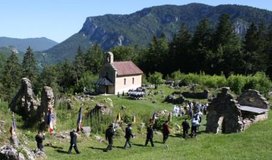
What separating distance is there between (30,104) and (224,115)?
17.7 meters

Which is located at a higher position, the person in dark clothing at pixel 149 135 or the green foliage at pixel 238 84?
the green foliage at pixel 238 84

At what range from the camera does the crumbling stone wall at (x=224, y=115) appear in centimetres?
4300

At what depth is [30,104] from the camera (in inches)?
1636

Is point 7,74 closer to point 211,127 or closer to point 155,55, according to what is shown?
point 155,55

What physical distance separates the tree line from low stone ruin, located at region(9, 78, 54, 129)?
59.7 metres

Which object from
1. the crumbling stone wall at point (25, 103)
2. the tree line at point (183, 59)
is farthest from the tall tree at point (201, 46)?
the crumbling stone wall at point (25, 103)

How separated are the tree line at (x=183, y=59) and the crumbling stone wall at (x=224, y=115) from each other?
6318 cm

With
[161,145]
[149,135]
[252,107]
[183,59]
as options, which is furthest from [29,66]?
[149,135]

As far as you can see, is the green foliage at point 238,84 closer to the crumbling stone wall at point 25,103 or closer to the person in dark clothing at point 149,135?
the crumbling stone wall at point 25,103

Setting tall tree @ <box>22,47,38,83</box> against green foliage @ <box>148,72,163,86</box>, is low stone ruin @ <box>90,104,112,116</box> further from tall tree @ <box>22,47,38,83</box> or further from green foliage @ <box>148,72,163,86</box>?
tall tree @ <box>22,47,38,83</box>

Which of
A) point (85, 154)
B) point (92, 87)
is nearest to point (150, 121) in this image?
point (85, 154)

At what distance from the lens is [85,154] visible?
32.6m

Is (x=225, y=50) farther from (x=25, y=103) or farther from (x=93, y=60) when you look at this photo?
(x=25, y=103)

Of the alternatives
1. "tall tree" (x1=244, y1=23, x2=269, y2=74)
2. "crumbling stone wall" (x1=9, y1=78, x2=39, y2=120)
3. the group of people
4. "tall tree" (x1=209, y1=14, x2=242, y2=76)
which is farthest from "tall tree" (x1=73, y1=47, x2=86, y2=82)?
the group of people
